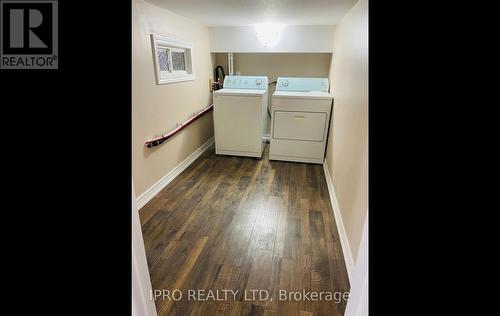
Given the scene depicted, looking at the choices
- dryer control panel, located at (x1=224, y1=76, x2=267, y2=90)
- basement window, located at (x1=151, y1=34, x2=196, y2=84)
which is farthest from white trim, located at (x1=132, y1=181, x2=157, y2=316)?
dryer control panel, located at (x1=224, y1=76, x2=267, y2=90)

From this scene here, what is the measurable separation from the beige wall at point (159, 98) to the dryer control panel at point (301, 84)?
3.58 ft

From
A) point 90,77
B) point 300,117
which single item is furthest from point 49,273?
point 300,117

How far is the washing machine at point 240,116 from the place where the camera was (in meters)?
3.21

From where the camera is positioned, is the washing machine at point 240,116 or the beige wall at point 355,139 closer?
the beige wall at point 355,139

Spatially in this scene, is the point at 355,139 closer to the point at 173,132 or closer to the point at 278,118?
the point at 278,118

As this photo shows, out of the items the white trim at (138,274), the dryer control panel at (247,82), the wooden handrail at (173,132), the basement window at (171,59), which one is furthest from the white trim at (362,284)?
the dryer control panel at (247,82)

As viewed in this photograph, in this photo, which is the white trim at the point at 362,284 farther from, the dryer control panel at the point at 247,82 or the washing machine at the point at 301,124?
the dryer control panel at the point at 247,82

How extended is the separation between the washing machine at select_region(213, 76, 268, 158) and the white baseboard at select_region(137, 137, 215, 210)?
0.94 feet

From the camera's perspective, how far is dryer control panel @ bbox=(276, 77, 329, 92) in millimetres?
3482

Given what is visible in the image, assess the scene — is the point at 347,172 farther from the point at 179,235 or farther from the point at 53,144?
the point at 53,144

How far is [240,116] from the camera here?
129 inches

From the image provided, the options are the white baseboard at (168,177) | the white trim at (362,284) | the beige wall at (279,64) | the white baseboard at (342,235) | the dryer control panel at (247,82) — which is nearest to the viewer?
the white trim at (362,284)

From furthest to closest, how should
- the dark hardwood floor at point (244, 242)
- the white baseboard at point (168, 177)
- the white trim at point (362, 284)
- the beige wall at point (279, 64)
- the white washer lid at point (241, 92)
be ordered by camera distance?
the beige wall at point (279, 64) < the white washer lid at point (241, 92) < the white baseboard at point (168, 177) < the dark hardwood floor at point (244, 242) < the white trim at point (362, 284)
